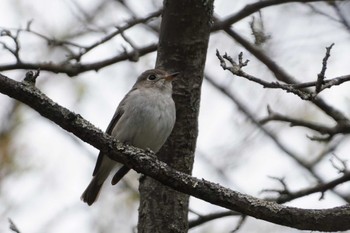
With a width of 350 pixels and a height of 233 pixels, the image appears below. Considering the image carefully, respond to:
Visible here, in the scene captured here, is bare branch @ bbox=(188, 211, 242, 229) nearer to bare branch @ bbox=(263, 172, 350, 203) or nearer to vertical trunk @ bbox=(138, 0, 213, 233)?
bare branch @ bbox=(263, 172, 350, 203)

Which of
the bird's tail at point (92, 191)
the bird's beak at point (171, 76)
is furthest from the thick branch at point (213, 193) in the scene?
the bird's tail at point (92, 191)

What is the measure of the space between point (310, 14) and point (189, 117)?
1.74 meters

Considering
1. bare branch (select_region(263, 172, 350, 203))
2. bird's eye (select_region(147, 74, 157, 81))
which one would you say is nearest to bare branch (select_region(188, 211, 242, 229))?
bare branch (select_region(263, 172, 350, 203))

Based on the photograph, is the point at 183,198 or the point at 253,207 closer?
the point at 253,207

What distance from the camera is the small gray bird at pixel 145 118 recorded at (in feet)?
16.8

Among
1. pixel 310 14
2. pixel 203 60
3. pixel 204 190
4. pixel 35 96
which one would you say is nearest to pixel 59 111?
pixel 35 96

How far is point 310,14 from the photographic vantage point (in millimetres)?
5945

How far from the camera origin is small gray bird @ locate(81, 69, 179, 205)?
5133mm

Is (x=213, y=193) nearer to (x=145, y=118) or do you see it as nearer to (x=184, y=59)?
(x=184, y=59)

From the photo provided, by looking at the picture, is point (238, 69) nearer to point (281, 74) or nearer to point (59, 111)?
point (59, 111)

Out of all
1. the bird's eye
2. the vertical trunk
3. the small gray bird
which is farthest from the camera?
the bird's eye

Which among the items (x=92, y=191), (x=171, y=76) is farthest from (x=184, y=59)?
(x=92, y=191)

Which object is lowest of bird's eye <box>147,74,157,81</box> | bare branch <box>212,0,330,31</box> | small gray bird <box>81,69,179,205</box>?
small gray bird <box>81,69,179,205</box>

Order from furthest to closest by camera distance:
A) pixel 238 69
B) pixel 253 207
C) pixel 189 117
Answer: pixel 189 117 → pixel 238 69 → pixel 253 207
